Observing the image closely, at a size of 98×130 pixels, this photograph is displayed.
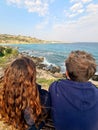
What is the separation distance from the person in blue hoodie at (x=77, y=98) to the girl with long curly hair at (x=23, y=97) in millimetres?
166

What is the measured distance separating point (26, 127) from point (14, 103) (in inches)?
10.8

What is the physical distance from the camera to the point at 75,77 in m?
2.87

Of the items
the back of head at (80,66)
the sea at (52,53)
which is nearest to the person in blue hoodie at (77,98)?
the back of head at (80,66)

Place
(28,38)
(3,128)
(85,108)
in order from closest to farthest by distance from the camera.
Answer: (85,108)
(3,128)
(28,38)

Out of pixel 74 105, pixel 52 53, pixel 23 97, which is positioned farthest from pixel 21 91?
pixel 52 53

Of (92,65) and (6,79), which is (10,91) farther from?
(92,65)

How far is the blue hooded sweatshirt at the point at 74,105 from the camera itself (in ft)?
9.10

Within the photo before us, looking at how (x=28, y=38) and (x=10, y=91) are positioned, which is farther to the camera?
(x=28, y=38)

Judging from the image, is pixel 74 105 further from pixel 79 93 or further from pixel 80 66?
pixel 80 66

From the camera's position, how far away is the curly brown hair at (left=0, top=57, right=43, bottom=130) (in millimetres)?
2770

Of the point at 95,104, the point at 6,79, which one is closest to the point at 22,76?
the point at 6,79

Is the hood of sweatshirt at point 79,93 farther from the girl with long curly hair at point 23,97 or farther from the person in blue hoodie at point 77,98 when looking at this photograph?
the girl with long curly hair at point 23,97

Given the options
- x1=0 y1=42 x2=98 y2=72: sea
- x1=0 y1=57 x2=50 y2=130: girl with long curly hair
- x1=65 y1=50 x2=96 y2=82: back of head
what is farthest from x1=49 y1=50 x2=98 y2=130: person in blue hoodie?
x1=0 y1=42 x2=98 y2=72: sea

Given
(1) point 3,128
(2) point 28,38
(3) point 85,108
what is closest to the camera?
(3) point 85,108
